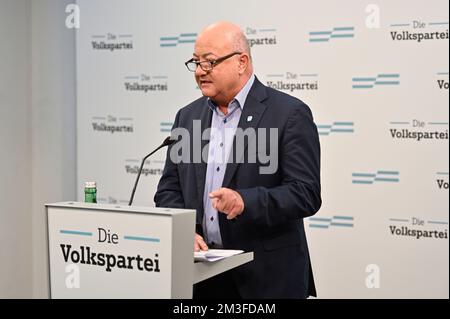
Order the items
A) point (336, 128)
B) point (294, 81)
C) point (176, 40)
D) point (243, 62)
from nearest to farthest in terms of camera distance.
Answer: point (243, 62) < point (336, 128) < point (294, 81) < point (176, 40)

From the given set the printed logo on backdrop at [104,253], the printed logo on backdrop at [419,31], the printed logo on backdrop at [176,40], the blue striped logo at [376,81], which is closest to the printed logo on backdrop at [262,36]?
the printed logo on backdrop at [176,40]

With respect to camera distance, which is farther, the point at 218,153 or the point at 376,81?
the point at 376,81

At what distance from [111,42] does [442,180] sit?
2394mm

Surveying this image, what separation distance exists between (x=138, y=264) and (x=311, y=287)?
1.16m

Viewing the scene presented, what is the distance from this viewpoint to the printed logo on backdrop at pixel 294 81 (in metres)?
3.87

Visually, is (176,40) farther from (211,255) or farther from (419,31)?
(211,255)

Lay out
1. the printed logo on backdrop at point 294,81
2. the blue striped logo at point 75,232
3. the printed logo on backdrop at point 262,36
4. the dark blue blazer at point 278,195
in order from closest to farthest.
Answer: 1. the blue striped logo at point 75,232
2. the dark blue blazer at point 278,195
3. the printed logo on backdrop at point 294,81
4. the printed logo on backdrop at point 262,36

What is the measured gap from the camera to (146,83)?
14.4ft

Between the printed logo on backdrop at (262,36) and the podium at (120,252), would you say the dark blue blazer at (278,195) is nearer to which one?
the podium at (120,252)

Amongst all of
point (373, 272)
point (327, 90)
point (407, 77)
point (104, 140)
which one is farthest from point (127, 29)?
point (373, 272)

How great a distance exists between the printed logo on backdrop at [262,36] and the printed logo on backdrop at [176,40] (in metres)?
0.41

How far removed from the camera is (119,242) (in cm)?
183

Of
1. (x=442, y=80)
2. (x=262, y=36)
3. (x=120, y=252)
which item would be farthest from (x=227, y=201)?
(x=262, y=36)

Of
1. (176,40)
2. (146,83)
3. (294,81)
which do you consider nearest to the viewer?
(294,81)
